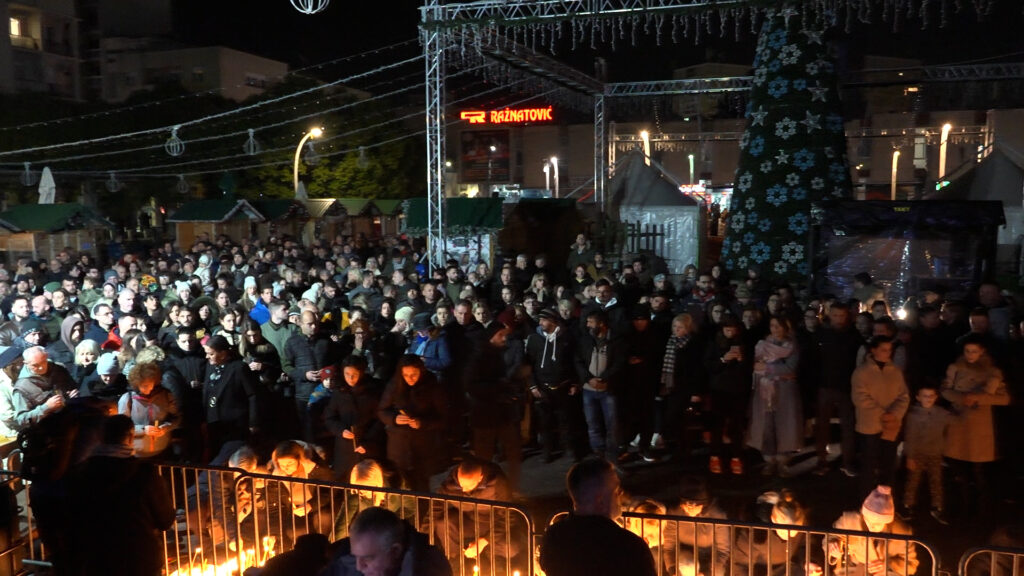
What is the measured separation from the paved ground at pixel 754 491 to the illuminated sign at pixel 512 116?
150ft

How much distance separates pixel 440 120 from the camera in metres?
14.8

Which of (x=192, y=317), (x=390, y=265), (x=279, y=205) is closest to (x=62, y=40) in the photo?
(x=279, y=205)

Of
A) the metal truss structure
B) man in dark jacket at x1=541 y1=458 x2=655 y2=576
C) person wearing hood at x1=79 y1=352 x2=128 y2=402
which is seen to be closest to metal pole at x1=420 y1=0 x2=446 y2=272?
the metal truss structure

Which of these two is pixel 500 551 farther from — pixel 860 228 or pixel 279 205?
pixel 279 205

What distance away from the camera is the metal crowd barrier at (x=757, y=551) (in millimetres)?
4043

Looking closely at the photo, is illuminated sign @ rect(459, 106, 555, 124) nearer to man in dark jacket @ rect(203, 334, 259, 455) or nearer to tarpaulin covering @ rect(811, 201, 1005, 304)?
tarpaulin covering @ rect(811, 201, 1005, 304)

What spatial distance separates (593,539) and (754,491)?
4655 millimetres

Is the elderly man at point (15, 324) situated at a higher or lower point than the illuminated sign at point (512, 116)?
lower

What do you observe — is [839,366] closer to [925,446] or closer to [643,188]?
[925,446]

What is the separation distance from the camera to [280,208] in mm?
30422

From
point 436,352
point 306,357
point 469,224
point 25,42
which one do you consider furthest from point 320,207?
point 436,352

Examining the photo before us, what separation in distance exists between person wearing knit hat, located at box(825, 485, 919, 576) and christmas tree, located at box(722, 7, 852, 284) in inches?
368

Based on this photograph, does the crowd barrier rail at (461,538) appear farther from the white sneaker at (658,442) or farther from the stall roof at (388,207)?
the stall roof at (388,207)

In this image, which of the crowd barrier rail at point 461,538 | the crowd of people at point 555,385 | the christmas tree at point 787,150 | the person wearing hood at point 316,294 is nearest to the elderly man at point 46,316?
the crowd of people at point 555,385
